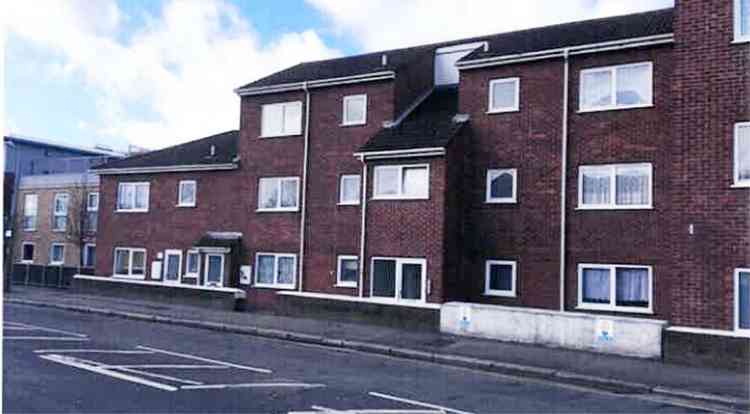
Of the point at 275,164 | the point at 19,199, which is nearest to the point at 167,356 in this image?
the point at 275,164

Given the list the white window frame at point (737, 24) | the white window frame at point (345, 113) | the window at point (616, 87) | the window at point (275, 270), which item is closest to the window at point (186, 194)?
the window at point (275, 270)

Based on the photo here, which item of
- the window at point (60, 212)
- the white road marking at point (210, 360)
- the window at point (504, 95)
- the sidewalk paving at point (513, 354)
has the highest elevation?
the window at point (504, 95)

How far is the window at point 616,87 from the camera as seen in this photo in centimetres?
1772

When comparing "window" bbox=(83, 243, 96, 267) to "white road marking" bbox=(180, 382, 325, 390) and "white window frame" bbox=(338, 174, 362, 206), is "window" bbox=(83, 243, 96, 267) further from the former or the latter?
"white road marking" bbox=(180, 382, 325, 390)

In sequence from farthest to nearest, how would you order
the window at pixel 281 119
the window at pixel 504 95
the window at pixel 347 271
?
1. the window at pixel 281 119
2. the window at pixel 347 271
3. the window at pixel 504 95

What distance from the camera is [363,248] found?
20469mm

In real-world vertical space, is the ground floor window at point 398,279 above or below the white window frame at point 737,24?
below

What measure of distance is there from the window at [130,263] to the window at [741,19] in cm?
2177

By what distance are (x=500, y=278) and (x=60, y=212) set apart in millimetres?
28171

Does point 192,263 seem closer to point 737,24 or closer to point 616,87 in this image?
point 616,87

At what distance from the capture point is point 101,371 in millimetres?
11250

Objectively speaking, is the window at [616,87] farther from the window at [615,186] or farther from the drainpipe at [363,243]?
the drainpipe at [363,243]

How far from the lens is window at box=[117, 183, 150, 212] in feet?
92.4

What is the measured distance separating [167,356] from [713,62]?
40.2 ft
